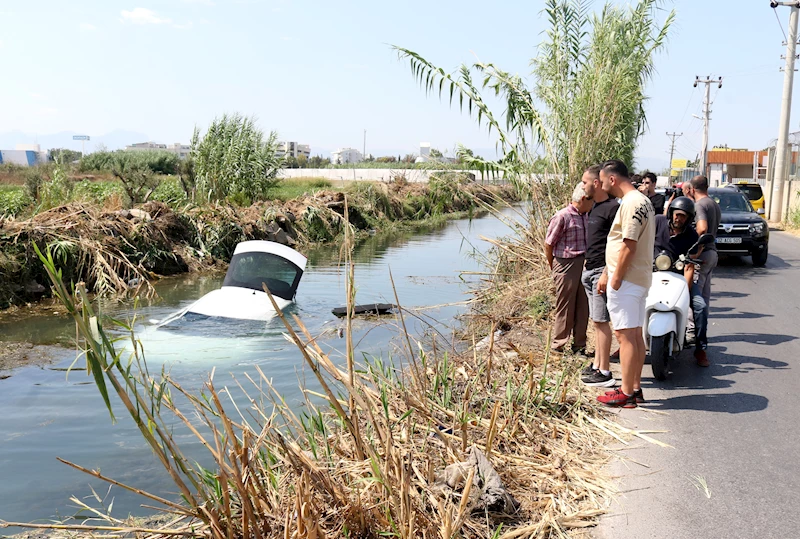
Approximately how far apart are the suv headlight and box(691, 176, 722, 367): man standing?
24.9 feet

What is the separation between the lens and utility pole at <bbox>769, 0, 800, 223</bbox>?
28.5 m

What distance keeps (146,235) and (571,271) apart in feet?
40.3

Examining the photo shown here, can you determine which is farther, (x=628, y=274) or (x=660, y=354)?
(x=660, y=354)

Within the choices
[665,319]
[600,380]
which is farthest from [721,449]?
[665,319]

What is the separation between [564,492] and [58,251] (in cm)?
1269

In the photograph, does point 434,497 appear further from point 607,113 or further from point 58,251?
point 58,251

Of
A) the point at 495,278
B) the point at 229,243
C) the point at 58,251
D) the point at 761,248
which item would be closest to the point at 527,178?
the point at 495,278

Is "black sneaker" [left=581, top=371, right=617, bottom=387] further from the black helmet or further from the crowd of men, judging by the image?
the black helmet

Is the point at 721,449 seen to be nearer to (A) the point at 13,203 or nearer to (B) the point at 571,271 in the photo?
(B) the point at 571,271

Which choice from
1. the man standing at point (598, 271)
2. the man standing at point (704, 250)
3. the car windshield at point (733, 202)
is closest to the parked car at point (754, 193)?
the car windshield at point (733, 202)

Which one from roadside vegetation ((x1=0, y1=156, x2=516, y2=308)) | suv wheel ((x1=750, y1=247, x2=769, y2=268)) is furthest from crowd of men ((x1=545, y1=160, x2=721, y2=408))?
suv wheel ((x1=750, y1=247, x2=769, y2=268))

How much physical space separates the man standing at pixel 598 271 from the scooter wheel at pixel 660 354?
0.43 meters

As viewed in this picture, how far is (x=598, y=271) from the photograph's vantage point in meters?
7.32

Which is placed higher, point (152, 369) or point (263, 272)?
point (263, 272)
